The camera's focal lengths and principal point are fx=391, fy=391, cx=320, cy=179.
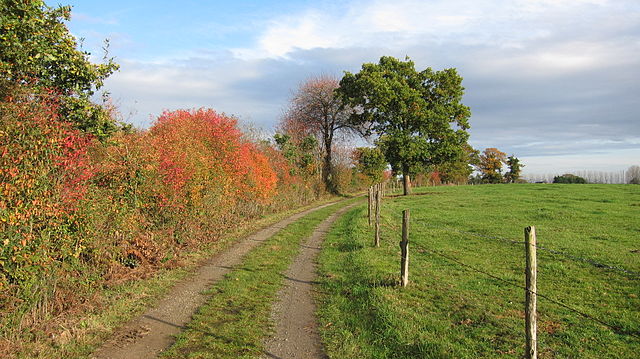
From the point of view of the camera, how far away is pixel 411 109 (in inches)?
→ 1582

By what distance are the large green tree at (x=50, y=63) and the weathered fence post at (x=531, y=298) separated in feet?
29.2

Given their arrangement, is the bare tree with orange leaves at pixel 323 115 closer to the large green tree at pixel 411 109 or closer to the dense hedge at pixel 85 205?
the large green tree at pixel 411 109

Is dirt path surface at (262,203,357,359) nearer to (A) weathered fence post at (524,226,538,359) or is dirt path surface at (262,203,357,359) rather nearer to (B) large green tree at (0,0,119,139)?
(A) weathered fence post at (524,226,538,359)

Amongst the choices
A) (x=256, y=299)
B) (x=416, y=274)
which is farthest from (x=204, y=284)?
(x=416, y=274)

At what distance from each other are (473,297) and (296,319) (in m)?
3.96

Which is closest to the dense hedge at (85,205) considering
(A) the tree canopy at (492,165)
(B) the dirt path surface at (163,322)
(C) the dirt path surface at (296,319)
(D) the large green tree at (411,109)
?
(B) the dirt path surface at (163,322)

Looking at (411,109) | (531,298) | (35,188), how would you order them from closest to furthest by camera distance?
(531,298), (35,188), (411,109)

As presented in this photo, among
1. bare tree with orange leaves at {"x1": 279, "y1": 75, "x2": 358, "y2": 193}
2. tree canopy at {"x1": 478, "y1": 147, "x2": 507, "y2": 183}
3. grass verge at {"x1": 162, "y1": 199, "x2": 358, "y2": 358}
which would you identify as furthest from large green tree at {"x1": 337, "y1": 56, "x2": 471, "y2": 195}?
tree canopy at {"x1": 478, "y1": 147, "x2": 507, "y2": 183}

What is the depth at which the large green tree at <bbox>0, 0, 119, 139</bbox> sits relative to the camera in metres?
7.55

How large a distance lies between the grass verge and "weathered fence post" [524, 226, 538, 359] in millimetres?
3957

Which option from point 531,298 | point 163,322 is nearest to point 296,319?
point 163,322

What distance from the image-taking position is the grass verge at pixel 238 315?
245 inches

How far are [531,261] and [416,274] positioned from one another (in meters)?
5.18

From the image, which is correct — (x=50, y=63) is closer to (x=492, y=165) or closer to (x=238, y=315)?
(x=238, y=315)
